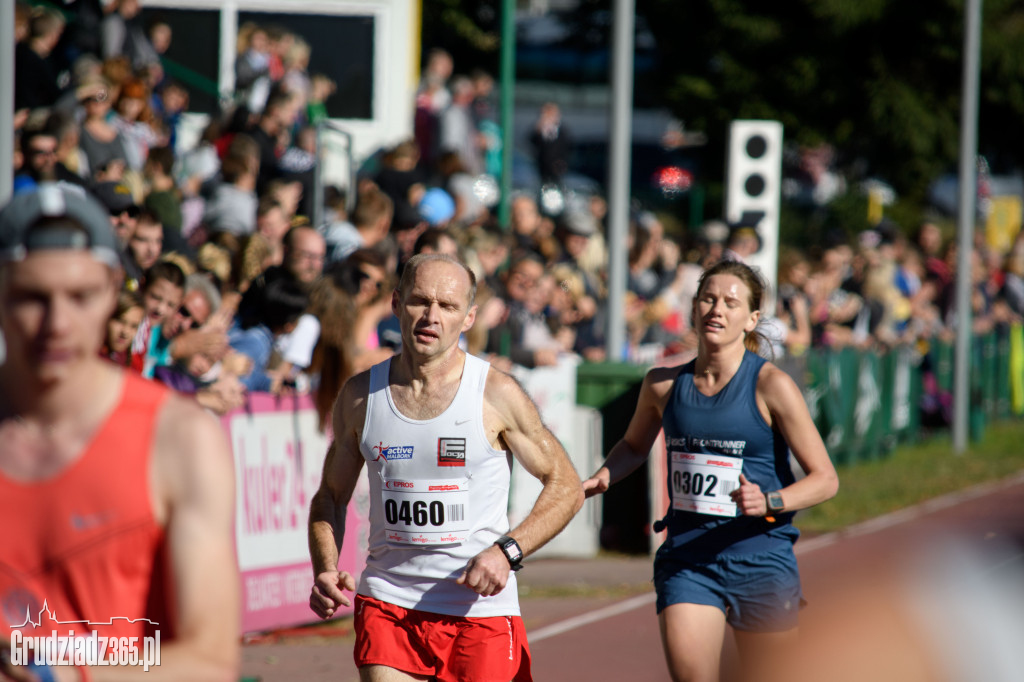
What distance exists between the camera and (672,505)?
5.43 metres

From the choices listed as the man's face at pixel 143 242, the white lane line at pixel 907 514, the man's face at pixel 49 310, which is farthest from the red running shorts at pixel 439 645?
the white lane line at pixel 907 514

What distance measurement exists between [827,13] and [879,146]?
3.47 m

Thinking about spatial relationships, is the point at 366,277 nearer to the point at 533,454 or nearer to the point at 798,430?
the point at 798,430

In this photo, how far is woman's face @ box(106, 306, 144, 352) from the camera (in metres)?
6.38

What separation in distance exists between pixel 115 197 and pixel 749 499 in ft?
16.8

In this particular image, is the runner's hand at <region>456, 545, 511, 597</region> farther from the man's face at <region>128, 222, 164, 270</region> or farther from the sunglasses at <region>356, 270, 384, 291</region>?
the man's face at <region>128, 222, 164, 270</region>

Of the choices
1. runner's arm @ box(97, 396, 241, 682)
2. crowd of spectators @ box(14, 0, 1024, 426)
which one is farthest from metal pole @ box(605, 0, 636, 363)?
runner's arm @ box(97, 396, 241, 682)

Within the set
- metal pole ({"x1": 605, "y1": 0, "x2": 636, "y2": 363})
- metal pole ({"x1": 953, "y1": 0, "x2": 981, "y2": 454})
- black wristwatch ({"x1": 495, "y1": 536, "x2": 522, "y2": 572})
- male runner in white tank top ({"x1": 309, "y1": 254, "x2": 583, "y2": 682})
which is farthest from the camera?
metal pole ({"x1": 953, "y1": 0, "x2": 981, "y2": 454})

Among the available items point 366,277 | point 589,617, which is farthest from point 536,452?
point 589,617

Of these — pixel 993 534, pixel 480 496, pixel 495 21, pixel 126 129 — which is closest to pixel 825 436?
pixel 993 534

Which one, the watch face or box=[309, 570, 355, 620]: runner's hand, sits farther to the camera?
the watch face

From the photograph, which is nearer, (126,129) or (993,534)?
(126,129)

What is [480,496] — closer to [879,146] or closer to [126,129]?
[126,129]

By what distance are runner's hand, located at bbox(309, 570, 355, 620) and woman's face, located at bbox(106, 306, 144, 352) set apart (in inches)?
103
